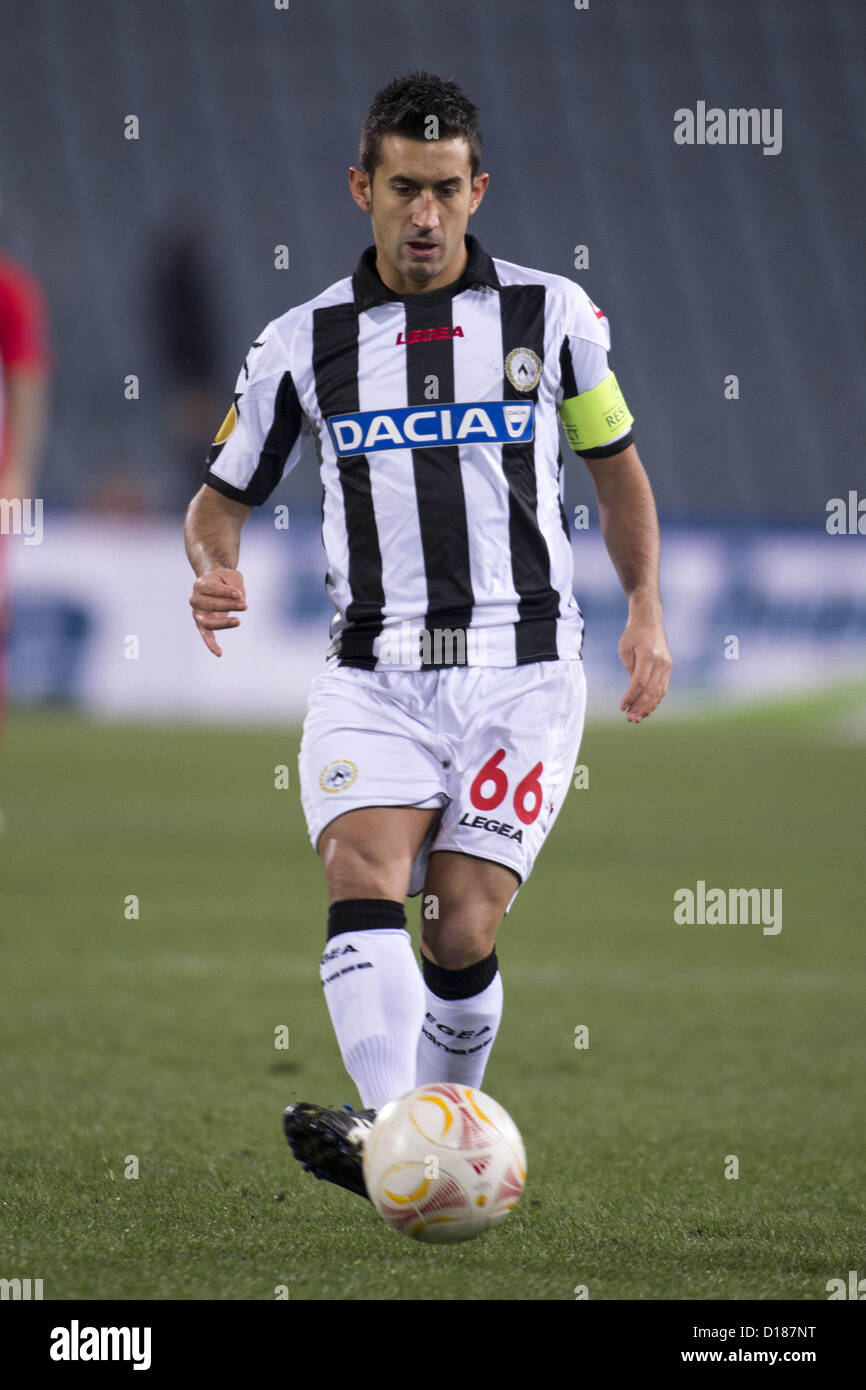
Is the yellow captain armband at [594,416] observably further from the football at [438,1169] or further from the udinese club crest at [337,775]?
the football at [438,1169]

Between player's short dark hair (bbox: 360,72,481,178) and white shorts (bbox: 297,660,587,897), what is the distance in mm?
1022

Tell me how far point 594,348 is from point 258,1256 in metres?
1.88

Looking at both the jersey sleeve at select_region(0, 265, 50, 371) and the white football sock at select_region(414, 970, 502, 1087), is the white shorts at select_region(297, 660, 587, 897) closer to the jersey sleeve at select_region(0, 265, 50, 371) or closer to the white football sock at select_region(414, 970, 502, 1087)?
the white football sock at select_region(414, 970, 502, 1087)

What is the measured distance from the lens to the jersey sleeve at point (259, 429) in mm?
3508

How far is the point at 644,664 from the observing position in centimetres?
344

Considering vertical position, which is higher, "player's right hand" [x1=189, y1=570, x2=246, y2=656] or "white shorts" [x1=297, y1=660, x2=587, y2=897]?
"player's right hand" [x1=189, y1=570, x2=246, y2=656]

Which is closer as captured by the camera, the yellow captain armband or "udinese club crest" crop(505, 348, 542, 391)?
"udinese club crest" crop(505, 348, 542, 391)

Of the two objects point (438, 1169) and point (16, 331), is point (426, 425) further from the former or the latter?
point (16, 331)

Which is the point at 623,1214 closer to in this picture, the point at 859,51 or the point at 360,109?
the point at 360,109

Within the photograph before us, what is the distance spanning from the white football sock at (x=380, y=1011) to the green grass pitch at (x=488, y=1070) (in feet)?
1.04

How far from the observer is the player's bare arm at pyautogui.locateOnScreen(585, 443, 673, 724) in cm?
345

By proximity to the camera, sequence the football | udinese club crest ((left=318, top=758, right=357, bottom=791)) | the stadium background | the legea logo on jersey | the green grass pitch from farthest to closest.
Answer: the stadium background < the legea logo on jersey < udinese club crest ((left=318, top=758, right=357, bottom=791)) < the green grass pitch < the football

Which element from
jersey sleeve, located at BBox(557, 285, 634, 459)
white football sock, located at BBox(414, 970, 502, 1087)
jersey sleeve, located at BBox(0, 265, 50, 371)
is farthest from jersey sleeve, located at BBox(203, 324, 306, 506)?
jersey sleeve, located at BBox(0, 265, 50, 371)

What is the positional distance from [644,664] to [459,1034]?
34.1 inches
